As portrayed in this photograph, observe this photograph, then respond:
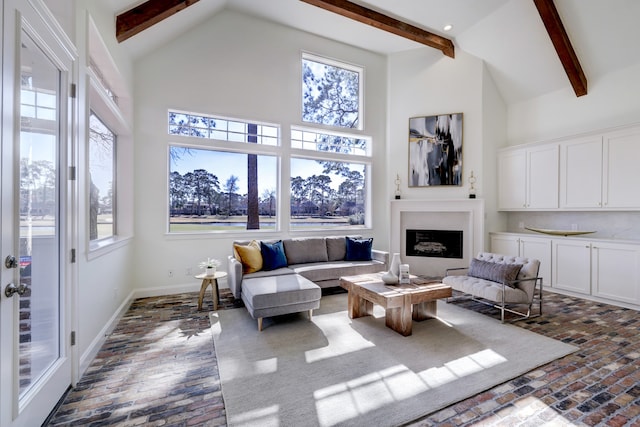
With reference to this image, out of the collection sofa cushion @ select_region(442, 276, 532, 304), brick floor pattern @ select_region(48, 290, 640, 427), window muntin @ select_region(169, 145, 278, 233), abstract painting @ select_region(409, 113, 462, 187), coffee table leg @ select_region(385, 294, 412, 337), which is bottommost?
brick floor pattern @ select_region(48, 290, 640, 427)

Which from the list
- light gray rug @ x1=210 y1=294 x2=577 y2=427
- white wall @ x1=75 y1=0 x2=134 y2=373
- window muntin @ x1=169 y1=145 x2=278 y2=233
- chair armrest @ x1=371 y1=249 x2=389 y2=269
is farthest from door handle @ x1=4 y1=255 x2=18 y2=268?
chair armrest @ x1=371 y1=249 x2=389 y2=269

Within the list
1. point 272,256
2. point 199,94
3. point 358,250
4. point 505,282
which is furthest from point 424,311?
point 199,94

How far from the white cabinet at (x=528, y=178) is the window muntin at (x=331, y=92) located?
2.98 metres

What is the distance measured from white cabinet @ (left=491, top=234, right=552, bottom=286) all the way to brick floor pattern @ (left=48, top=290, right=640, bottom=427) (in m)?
1.49

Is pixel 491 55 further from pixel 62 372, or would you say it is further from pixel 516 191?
pixel 62 372

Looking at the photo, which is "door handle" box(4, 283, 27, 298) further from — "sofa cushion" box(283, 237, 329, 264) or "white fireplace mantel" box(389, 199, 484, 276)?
"white fireplace mantel" box(389, 199, 484, 276)

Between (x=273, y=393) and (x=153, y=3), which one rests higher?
(x=153, y=3)

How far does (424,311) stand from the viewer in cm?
347

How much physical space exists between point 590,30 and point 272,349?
613 centimetres

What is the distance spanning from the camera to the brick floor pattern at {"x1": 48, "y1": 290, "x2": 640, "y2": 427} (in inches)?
71.9

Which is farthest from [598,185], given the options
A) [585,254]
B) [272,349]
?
[272,349]

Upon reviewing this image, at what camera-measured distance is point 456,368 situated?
7.83ft

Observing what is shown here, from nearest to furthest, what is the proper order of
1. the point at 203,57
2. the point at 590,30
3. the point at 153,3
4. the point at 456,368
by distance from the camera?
1. the point at 456,368
2. the point at 153,3
3. the point at 590,30
4. the point at 203,57

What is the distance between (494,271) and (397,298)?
165 centimetres
